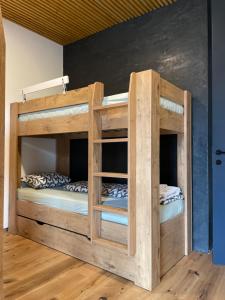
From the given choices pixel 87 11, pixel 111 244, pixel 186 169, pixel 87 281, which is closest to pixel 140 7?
pixel 87 11

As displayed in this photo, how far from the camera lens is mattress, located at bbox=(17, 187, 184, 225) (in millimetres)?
2039

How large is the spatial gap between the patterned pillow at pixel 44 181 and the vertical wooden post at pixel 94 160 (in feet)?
3.47

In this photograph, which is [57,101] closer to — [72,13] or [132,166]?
[132,166]

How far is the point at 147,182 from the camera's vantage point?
1.78 m

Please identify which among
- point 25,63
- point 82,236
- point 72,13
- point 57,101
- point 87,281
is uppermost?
point 72,13

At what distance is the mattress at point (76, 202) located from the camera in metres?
2.04

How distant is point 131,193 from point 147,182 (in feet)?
0.50

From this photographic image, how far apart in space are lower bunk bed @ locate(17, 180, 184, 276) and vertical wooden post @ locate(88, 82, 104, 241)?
85 mm

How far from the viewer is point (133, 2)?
2.75 m

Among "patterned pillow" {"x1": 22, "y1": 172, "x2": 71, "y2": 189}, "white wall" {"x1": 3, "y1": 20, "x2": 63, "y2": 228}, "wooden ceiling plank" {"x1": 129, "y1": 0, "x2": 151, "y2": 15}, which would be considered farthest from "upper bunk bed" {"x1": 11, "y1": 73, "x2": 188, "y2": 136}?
"wooden ceiling plank" {"x1": 129, "y1": 0, "x2": 151, "y2": 15}

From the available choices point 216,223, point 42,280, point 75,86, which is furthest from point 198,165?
point 75,86

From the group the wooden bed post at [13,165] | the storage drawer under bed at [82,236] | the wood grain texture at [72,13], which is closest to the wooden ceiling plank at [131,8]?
the wood grain texture at [72,13]

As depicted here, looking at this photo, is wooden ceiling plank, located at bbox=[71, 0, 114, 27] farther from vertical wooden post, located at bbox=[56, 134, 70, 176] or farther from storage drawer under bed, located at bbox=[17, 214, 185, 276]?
storage drawer under bed, located at bbox=[17, 214, 185, 276]

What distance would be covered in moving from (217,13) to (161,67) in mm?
762
